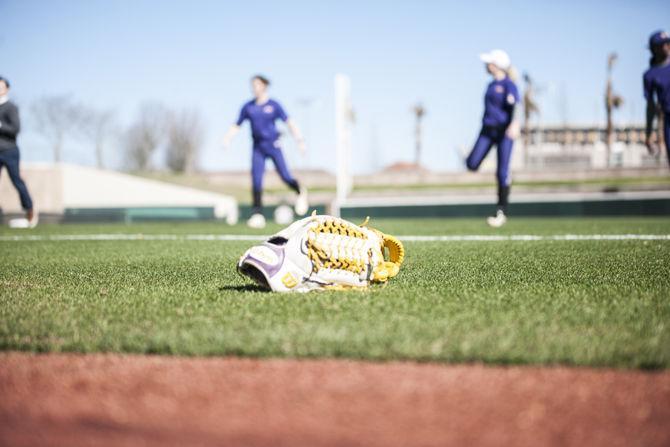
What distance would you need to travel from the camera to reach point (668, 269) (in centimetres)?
452

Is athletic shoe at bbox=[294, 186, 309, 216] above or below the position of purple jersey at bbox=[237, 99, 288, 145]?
below

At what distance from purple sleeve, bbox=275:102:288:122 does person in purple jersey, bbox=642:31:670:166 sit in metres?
5.73

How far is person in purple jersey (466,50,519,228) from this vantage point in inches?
402

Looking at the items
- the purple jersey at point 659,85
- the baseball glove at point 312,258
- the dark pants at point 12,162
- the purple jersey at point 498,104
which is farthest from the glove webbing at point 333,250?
the dark pants at point 12,162

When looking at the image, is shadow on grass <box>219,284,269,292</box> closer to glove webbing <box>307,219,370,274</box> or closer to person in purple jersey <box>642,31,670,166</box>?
glove webbing <box>307,219,370,274</box>

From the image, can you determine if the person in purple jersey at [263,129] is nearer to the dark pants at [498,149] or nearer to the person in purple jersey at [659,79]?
the dark pants at [498,149]

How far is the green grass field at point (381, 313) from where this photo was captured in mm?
2338

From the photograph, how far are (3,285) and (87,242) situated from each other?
429 cm

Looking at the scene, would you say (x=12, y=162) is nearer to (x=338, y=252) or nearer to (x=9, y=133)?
(x=9, y=133)

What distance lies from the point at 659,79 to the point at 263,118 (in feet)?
20.1

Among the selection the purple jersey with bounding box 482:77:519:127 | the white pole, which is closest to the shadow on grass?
the purple jersey with bounding box 482:77:519:127

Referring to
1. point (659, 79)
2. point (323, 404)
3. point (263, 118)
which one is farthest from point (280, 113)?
point (323, 404)

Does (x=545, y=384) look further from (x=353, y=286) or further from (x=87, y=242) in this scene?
(x=87, y=242)

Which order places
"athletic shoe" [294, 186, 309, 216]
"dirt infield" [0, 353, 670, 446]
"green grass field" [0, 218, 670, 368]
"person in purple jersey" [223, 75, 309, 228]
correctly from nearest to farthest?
"dirt infield" [0, 353, 670, 446]
"green grass field" [0, 218, 670, 368]
"person in purple jersey" [223, 75, 309, 228]
"athletic shoe" [294, 186, 309, 216]
